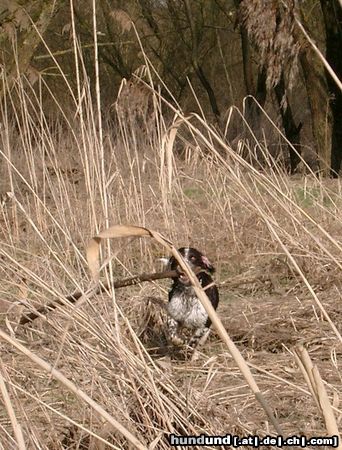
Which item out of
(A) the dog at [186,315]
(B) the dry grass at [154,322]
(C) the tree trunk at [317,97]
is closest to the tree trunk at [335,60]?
(C) the tree trunk at [317,97]

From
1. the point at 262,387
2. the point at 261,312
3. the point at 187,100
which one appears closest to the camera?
the point at 262,387

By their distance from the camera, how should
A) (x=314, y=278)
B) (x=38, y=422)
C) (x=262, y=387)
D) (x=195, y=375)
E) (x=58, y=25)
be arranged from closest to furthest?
(x=38, y=422) < (x=262, y=387) < (x=195, y=375) < (x=314, y=278) < (x=58, y=25)

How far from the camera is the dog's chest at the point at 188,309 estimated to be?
13.3 feet

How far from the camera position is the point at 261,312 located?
14.8ft

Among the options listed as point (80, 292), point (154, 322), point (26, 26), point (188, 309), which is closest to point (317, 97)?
point (26, 26)

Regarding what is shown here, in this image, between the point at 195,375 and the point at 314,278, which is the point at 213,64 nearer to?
the point at 314,278

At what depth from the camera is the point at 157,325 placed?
14.3 feet

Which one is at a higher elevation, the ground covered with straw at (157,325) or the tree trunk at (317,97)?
the ground covered with straw at (157,325)

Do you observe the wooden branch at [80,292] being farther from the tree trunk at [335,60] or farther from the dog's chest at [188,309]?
the tree trunk at [335,60]

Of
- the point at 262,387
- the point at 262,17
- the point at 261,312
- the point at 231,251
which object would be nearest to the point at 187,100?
the point at 262,17

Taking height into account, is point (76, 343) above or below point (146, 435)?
above

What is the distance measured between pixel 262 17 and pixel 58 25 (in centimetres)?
1025

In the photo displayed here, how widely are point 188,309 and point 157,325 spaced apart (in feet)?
1.17

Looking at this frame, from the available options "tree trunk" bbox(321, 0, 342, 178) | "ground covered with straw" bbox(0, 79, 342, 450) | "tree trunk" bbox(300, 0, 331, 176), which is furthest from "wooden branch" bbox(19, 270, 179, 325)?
"tree trunk" bbox(321, 0, 342, 178)
